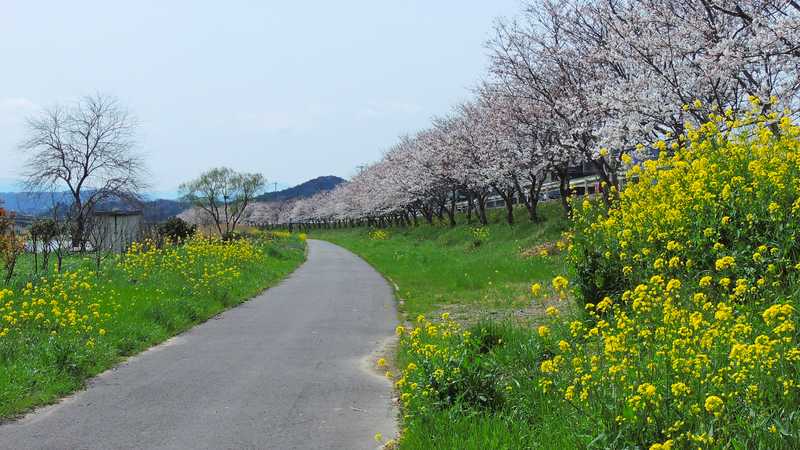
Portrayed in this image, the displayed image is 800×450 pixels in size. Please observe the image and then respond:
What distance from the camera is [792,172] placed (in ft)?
24.8

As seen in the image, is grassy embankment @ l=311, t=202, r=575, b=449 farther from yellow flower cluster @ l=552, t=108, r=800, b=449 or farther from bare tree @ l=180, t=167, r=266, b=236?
bare tree @ l=180, t=167, r=266, b=236

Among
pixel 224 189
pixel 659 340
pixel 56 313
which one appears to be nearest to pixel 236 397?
pixel 56 313

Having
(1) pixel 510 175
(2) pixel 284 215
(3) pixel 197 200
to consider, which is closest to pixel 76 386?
(1) pixel 510 175

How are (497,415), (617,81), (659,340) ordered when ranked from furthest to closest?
(617,81), (497,415), (659,340)

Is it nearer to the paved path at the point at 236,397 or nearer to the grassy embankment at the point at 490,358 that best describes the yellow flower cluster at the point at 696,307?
the grassy embankment at the point at 490,358

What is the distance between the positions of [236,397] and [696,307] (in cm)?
461

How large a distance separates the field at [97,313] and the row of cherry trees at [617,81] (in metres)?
7.73

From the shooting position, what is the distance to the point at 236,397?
7027 mm

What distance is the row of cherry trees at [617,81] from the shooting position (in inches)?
480

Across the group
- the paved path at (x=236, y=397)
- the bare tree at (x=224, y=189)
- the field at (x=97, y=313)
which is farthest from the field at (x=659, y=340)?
the bare tree at (x=224, y=189)

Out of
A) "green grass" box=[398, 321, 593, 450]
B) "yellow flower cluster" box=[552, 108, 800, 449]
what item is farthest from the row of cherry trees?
"green grass" box=[398, 321, 593, 450]

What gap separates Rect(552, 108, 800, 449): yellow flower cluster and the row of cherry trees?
1260 mm

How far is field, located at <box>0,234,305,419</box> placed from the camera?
7.46 m

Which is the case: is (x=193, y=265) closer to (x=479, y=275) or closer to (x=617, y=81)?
(x=479, y=275)
